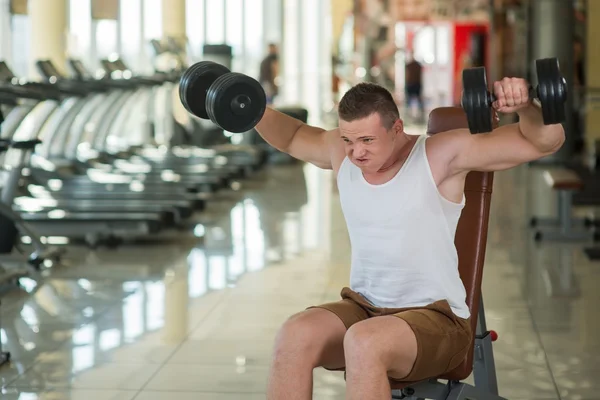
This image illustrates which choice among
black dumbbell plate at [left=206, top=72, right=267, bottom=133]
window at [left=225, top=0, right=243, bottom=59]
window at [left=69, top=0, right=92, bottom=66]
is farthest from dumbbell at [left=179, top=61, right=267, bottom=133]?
window at [left=225, top=0, right=243, bottom=59]

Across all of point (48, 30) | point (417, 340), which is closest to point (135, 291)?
point (417, 340)

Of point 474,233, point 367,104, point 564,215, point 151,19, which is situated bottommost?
point 564,215

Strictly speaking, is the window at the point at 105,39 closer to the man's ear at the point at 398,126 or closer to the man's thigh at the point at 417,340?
the man's ear at the point at 398,126

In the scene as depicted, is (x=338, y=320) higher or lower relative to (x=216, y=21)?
lower

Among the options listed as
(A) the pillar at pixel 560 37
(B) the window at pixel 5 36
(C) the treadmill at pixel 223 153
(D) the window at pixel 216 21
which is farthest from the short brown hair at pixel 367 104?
(D) the window at pixel 216 21

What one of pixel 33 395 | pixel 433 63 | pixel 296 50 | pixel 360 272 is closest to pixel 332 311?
pixel 360 272

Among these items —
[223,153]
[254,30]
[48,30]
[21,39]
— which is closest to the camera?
[48,30]

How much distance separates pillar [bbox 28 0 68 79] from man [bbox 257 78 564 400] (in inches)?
340

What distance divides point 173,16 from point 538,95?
12054 millimetres

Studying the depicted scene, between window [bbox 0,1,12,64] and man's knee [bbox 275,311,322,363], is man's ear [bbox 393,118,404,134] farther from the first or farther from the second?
window [bbox 0,1,12,64]

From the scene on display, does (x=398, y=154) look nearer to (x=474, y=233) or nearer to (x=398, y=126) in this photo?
(x=398, y=126)

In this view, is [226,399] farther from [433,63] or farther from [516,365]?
[433,63]

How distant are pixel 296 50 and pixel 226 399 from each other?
17.4 meters

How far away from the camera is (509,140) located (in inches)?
98.7
